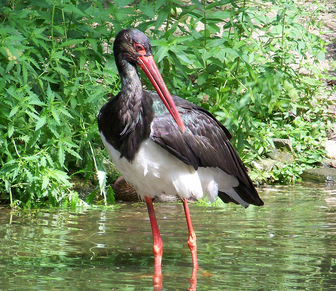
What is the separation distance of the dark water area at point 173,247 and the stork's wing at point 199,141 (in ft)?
1.71

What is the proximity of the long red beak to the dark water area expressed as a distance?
1011 millimetres

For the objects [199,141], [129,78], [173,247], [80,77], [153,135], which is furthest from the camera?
[80,77]

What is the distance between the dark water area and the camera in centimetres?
342

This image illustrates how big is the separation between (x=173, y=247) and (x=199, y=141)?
0.95 meters

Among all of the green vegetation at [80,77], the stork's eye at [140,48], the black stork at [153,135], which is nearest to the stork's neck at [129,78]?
the black stork at [153,135]

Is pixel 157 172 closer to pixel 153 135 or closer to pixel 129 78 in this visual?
pixel 153 135

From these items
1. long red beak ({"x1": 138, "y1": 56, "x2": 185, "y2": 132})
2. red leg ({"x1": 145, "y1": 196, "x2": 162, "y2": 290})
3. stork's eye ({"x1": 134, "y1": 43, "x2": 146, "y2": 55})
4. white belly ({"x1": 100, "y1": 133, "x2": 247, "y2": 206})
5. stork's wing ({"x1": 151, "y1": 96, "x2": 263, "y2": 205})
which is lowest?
red leg ({"x1": 145, "y1": 196, "x2": 162, "y2": 290})

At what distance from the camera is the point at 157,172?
3867 mm

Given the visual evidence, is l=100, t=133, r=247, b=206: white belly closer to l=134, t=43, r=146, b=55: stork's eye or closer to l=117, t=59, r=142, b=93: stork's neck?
l=117, t=59, r=142, b=93: stork's neck

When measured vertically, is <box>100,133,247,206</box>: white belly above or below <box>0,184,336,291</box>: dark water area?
above

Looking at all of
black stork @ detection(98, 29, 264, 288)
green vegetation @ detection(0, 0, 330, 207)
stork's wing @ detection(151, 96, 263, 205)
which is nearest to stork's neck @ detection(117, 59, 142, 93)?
black stork @ detection(98, 29, 264, 288)

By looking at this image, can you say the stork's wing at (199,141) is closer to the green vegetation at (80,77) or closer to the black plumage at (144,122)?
the black plumage at (144,122)

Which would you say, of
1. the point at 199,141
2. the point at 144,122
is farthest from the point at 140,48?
the point at 199,141

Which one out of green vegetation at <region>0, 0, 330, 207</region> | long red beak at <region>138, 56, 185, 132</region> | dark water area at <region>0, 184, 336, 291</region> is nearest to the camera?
dark water area at <region>0, 184, 336, 291</region>
